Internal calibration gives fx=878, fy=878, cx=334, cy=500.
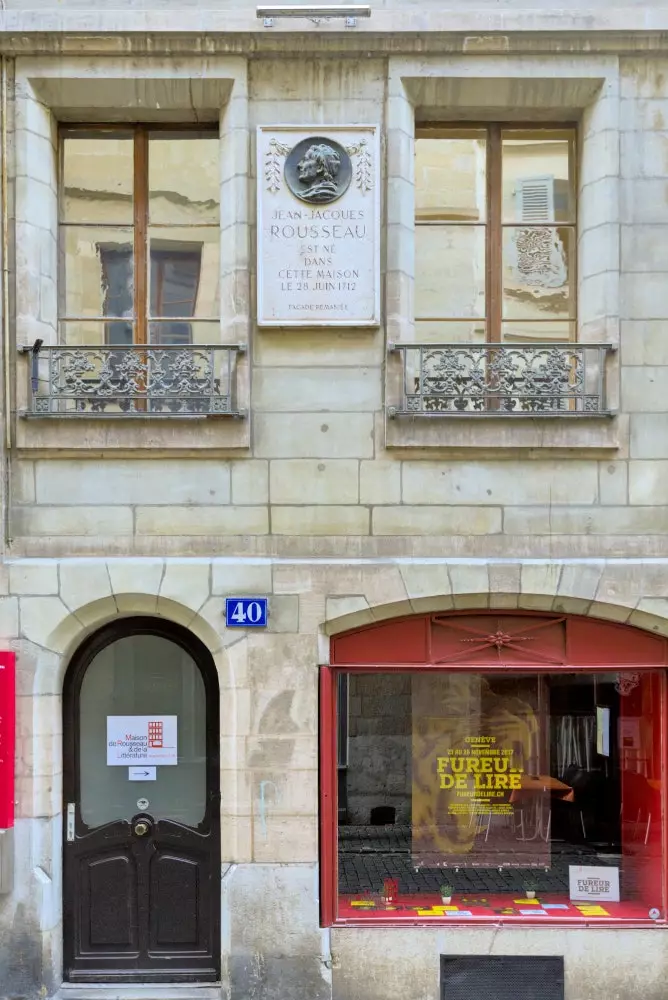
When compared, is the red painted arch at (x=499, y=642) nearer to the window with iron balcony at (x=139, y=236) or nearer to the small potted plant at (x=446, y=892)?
the small potted plant at (x=446, y=892)

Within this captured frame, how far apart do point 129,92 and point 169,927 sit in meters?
6.17

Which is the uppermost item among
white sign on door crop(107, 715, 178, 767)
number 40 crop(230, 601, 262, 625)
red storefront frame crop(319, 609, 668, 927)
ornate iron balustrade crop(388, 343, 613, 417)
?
ornate iron balustrade crop(388, 343, 613, 417)

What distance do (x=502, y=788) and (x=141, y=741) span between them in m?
2.74

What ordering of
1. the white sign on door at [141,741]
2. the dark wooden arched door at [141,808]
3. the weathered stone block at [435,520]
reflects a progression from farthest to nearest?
the white sign on door at [141,741] → the dark wooden arched door at [141,808] → the weathered stone block at [435,520]

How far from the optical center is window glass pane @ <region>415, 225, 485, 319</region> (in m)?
6.70

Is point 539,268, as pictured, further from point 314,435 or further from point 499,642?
point 499,642

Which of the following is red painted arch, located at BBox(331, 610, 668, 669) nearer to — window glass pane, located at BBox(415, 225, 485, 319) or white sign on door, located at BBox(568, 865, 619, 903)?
white sign on door, located at BBox(568, 865, 619, 903)

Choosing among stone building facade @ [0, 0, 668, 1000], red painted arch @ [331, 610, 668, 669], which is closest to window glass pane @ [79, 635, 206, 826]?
stone building facade @ [0, 0, 668, 1000]

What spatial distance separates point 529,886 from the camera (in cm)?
660

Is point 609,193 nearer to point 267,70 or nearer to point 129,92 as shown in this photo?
point 267,70

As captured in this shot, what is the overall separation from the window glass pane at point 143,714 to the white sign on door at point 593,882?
284 cm

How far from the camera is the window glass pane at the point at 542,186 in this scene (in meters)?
6.78

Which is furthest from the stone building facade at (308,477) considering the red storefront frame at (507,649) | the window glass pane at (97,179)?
the window glass pane at (97,179)

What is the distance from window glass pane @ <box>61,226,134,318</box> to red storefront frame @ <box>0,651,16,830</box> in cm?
270
